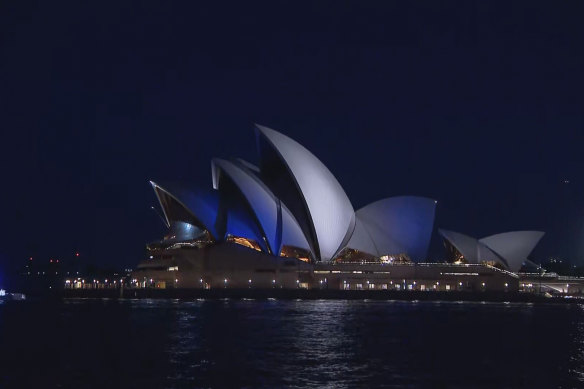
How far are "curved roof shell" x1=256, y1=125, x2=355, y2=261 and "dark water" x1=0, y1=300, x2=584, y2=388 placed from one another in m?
21.5

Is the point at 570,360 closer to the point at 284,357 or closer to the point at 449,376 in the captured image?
the point at 449,376

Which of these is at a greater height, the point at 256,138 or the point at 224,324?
the point at 256,138

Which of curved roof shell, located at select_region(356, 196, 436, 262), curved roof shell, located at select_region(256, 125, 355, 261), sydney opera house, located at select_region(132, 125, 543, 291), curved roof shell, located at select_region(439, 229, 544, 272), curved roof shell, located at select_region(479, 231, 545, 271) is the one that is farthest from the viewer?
curved roof shell, located at select_region(479, 231, 545, 271)

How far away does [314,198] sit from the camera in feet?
230

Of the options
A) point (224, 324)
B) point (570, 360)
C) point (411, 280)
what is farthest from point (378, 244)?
point (570, 360)

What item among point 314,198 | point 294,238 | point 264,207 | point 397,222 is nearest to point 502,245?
point 397,222

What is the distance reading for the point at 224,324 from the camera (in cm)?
4275

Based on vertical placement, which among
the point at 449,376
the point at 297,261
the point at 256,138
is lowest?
the point at 449,376

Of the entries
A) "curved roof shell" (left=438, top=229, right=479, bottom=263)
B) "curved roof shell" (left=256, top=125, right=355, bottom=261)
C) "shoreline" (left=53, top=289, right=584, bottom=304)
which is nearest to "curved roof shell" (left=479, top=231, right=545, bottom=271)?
"curved roof shell" (left=438, top=229, right=479, bottom=263)

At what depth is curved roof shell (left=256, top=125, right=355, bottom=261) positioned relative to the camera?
2692 inches

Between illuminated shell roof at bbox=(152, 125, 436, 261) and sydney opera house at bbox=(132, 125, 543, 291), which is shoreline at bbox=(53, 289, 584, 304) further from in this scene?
illuminated shell roof at bbox=(152, 125, 436, 261)

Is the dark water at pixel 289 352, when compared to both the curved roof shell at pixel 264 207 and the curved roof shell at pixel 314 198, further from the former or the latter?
the curved roof shell at pixel 264 207

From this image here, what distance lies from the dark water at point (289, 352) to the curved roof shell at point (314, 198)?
70.5 ft

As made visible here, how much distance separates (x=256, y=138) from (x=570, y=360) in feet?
143
